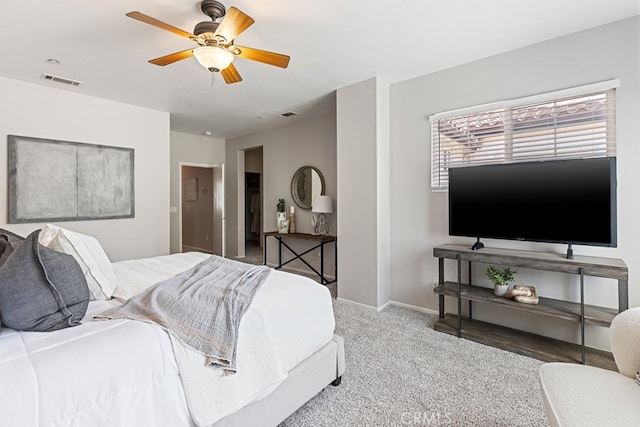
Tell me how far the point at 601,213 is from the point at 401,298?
204cm

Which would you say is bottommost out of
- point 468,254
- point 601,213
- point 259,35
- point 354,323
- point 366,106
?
point 354,323

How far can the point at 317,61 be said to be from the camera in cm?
302

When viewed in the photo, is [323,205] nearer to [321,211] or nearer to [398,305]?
[321,211]

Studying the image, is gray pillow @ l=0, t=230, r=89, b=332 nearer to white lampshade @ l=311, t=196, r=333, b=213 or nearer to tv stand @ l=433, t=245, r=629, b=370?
tv stand @ l=433, t=245, r=629, b=370

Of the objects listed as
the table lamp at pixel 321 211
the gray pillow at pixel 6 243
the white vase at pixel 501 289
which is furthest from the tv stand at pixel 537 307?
the gray pillow at pixel 6 243

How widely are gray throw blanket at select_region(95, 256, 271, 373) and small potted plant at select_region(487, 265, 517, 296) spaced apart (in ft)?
6.74

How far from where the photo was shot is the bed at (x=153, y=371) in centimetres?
99

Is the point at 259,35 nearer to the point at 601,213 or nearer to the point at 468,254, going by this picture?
the point at 468,254

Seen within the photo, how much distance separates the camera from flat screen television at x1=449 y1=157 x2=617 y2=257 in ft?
7.57

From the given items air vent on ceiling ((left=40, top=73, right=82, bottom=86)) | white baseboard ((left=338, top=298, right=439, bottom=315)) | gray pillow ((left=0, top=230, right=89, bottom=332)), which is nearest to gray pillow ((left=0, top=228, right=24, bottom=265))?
gray pillow ((left=0, top=230, right=89, bottom=332))

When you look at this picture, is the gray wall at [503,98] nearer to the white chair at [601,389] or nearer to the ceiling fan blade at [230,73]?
the white chair at [601,389]

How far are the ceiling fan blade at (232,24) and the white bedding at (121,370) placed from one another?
1675 mm

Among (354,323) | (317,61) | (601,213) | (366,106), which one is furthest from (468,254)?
(317,61)

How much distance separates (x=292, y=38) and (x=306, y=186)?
114 inches
